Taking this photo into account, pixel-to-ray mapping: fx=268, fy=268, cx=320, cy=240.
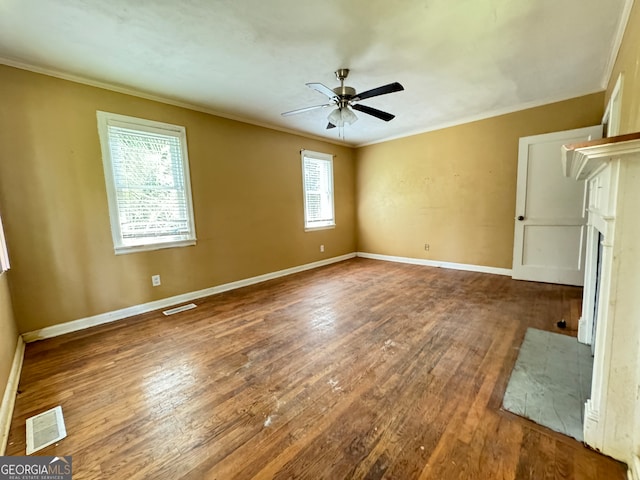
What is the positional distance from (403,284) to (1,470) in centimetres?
392

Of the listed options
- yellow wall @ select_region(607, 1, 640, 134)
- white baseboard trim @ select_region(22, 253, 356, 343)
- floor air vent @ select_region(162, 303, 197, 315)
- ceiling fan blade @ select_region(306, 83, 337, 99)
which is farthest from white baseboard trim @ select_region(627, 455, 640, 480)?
white baseboard trim @ select_region(22, 253, 356, 343)

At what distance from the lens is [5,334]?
6.51 feet

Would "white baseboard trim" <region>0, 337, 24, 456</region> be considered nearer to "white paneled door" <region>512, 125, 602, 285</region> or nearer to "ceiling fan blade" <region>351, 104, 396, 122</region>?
"ceiling fan blade" <region>351, 104, 396, 122</region>

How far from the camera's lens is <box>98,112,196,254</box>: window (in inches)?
117

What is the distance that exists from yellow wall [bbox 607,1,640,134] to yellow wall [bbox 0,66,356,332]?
399cm

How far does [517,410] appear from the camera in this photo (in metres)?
1.54

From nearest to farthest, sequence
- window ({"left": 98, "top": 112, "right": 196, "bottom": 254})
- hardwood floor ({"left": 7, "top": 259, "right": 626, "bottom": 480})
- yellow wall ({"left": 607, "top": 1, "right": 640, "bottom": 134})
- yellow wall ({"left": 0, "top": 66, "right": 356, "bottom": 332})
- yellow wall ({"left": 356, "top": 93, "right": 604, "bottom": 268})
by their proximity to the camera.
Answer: hardwood floor ({"left": 7, "top": 259, "right": 626, "bottom": 480})
yellow wall ({"left": 607, "top": 1, "right": 640, "bottom": 134})
yellow wall ({"left": 0, "top": 66, "right": 356, "bottom": 332})
window ({"left": 98, "top": 112, "right": 196, "bottom": 254})
yellow wall ({"left": 356, "top": 93, "right": 604, "bottom": 268})

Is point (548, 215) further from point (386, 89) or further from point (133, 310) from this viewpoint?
point (133, 310)

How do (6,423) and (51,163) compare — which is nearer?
(6,423)

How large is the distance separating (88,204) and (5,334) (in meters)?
1.38

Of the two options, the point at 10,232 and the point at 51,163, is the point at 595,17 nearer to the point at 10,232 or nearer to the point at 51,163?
the point at 51,163

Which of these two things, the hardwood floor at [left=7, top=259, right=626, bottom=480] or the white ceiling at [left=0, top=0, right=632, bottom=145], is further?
the white ceiling at [left=0, top=0, right=632, bottom=145]

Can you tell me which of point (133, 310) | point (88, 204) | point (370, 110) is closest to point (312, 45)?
point (370, 110)

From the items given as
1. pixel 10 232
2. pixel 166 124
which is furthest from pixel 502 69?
pixel 10 232
